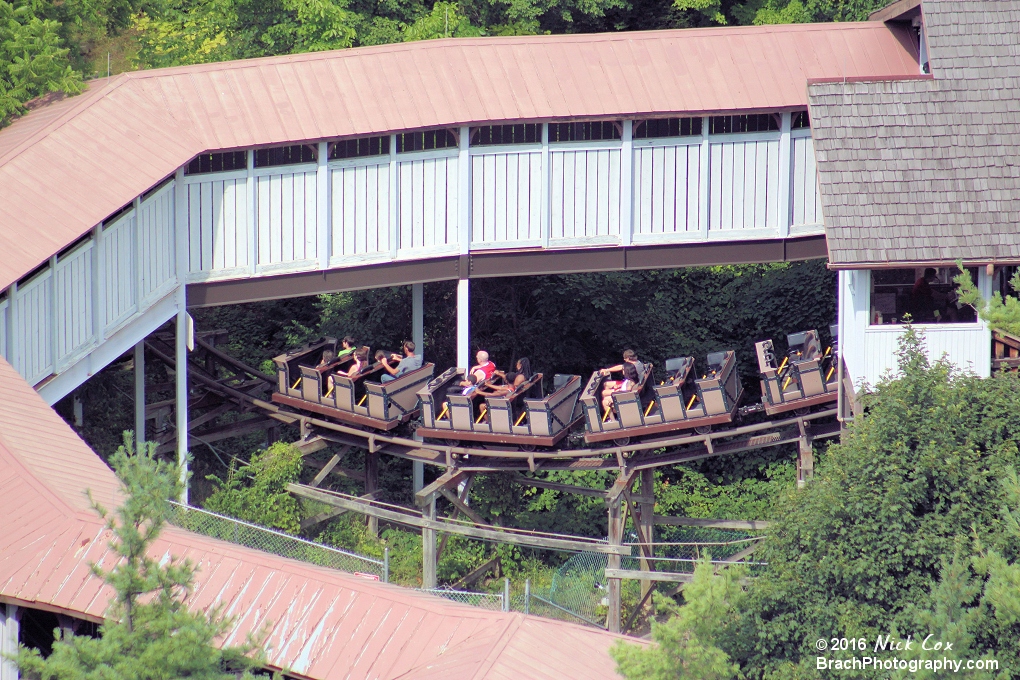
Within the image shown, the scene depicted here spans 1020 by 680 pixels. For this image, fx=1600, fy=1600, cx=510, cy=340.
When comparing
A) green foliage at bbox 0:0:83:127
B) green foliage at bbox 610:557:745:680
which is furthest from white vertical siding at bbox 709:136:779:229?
green foliage at bbox 610:557:745:680

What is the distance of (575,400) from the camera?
2359 centimetres

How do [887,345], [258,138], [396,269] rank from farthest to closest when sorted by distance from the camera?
1. [396,269]
2. [258,138]
3. [887,345]

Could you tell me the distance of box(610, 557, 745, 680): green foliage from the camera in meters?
14.6

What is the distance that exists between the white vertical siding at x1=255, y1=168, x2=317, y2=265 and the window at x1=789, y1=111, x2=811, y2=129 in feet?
24.2

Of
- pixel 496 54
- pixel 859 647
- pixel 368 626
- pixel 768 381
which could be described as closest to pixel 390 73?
pixel 496 54

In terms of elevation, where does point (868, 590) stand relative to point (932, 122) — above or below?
below

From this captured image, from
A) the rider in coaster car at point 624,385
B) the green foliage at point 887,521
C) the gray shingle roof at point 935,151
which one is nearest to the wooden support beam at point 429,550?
the rider in coaster car at point 624,385

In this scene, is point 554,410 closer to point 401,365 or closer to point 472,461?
point 472,461

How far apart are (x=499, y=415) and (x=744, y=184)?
5.38m

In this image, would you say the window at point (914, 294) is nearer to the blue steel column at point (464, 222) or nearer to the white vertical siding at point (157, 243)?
the blue steel column at point (464, 222)

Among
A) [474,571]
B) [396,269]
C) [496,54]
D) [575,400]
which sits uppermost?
[496,54]

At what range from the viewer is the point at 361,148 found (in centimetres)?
2381

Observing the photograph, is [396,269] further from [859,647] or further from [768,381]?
[859,647]

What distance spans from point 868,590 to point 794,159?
972 cm
